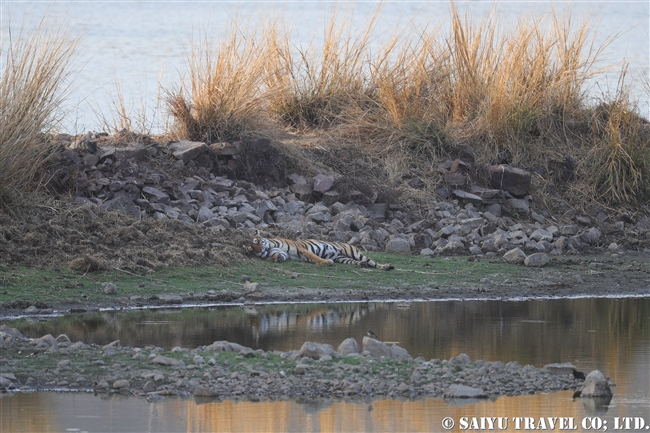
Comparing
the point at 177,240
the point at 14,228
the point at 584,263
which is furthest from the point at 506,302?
the point at 14,228

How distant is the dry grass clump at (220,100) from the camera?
14539 mm

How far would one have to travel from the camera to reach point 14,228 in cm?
1063

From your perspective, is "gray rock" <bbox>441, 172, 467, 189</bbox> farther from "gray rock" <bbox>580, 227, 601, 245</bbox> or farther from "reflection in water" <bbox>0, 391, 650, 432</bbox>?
"reflection in water" <bbox>0, 391, 650, 432</bbox>

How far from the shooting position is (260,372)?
6480 millimetres

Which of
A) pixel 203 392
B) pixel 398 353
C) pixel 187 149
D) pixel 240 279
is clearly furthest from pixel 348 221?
pixel 203 392

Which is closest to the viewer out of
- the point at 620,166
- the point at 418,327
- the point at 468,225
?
the point at 418,327

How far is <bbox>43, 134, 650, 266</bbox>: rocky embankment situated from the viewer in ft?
40.9

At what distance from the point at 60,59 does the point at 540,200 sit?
7.06 meters

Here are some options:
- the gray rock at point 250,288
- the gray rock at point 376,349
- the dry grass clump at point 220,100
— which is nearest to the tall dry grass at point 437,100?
the dry grass clump at point 220,100

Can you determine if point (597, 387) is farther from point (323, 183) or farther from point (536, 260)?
point (323, 183)

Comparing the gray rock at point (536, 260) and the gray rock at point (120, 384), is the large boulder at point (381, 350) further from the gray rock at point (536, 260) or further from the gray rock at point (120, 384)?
the gray rock at point (536, 260)

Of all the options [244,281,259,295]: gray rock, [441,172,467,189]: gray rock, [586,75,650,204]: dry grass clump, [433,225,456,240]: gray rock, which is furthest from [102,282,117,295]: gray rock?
[586,75,650,204]: dry grass clump

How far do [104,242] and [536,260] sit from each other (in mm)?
4921

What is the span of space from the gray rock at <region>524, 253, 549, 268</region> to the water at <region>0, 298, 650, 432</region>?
156 centimetres
